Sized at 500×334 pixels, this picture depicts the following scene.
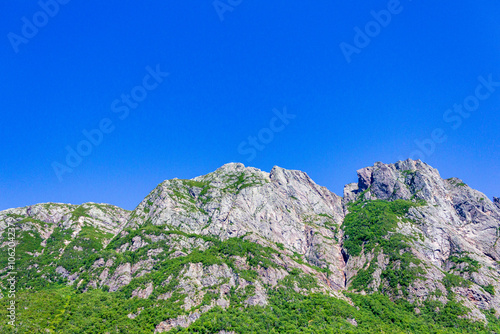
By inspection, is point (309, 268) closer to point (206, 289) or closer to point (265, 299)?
point (265, 299)

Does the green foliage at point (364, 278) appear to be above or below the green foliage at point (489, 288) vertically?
above

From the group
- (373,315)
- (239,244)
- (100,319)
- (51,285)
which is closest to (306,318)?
(373,315)

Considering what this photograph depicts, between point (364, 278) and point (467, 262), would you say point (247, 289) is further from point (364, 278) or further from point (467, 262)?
point (467, 262)

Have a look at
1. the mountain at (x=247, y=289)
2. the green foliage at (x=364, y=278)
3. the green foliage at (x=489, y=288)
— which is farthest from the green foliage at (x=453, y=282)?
the green foliage at (x=364, y=278)

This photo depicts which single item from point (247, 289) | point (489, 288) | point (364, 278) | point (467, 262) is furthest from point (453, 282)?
point (247, 289)

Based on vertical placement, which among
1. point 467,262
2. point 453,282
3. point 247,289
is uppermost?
point 467,262

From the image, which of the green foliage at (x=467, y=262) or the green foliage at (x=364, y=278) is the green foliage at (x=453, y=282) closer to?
the green foliage at (x=467, y=262)

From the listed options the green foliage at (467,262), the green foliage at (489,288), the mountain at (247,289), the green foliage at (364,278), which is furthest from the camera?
the green foliage at (467,262)

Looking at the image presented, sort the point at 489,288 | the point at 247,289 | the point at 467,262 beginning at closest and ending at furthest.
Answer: the point at 247,289
the point at 489,288
the point at 467,262

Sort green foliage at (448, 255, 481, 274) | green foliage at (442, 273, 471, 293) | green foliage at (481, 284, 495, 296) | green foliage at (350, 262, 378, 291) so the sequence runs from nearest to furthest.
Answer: green foliage at (442, 273, 471, 293)
green foliage at (481, 284, 495, 296)
green foliage at (350, 262, 378, 291)
green foliage at (448, 255, 481, 274)

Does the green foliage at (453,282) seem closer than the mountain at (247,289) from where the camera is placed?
No

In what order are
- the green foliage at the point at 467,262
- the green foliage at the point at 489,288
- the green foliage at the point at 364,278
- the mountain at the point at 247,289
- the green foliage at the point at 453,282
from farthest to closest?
1. the green foliage at the point at 467,262
2. the green foliage at the point at 364,278
3. the green foliage at the point at 489,288
4. the green foliage at the point at 453,282
5. the mountain at the point at 247,289

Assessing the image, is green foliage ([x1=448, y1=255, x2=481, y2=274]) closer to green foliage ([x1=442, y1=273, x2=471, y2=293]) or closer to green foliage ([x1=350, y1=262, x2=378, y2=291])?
green foliage ([x1=442, y1=273, x2=471, y2=293])

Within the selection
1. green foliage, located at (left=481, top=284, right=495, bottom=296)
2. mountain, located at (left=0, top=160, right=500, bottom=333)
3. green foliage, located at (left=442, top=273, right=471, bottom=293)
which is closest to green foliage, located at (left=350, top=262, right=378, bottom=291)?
mountain, located at (left=0, top=160, right=500, bottom=333)
